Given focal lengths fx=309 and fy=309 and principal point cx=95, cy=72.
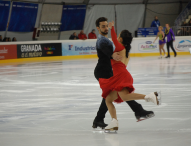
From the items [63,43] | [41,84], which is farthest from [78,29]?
[41,84]

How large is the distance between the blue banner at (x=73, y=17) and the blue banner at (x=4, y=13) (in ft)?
14.4

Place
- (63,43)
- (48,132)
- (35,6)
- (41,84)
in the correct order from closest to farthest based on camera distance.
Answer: (48,132) → (41,84) → (63,43) → (35,6)

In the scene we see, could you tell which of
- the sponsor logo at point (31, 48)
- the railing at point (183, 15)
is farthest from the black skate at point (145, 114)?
the railing at point (183, 15)

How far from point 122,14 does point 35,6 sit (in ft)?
23.3

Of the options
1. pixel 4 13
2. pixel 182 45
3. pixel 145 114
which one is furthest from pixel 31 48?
pixel 145 114

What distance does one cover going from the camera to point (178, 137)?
3.32 meters

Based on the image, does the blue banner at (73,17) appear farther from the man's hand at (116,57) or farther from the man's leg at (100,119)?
the man's hand at (116,57)

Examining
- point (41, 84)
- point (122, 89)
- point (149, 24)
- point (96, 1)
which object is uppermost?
point (96, 1)

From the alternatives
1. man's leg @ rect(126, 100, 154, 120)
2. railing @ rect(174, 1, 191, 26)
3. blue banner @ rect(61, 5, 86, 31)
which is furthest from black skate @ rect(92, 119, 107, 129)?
railing @ rect(174, 1, 191, 26)

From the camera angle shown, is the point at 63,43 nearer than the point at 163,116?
No

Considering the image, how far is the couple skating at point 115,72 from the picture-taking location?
3449mm

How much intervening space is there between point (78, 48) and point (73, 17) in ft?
18.3

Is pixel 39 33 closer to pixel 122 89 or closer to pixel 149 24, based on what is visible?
pixel 149 24

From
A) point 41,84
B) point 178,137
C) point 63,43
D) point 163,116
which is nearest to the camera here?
point 178,137
